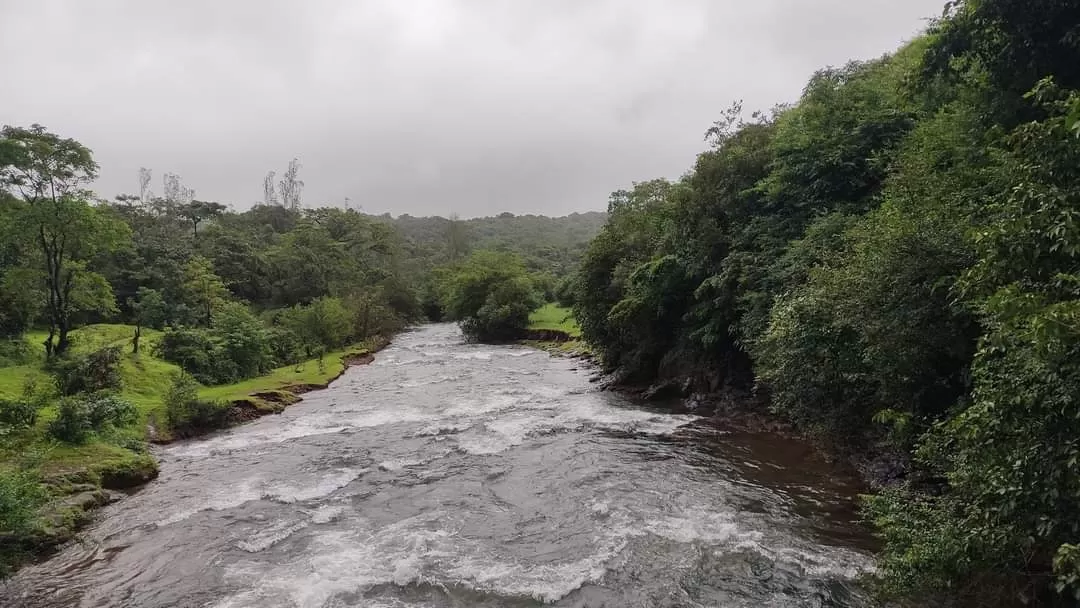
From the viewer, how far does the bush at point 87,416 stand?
17.6 meters

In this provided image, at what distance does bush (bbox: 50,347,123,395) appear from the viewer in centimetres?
2236

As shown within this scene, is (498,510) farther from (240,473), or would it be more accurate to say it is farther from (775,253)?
(775,253)

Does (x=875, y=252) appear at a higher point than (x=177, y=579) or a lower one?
higher

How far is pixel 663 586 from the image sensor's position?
10250 millimetres

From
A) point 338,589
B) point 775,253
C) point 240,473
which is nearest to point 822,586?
point 338,589

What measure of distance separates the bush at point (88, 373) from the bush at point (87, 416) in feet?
6.22

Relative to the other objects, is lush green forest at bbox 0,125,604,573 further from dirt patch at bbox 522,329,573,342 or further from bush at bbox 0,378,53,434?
dirt patch at bbox 522,329,573,342

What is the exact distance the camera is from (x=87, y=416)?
60.8 ft

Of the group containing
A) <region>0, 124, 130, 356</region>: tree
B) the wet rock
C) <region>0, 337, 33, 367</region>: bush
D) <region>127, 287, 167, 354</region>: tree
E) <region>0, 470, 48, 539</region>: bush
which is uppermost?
<region>0, 124, 130, 356</region>: tree

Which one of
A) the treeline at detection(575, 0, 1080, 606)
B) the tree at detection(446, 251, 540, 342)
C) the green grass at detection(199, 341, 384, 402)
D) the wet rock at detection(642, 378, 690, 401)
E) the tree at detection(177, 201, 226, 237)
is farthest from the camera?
the tree at detection(177, 201, 226, 237)

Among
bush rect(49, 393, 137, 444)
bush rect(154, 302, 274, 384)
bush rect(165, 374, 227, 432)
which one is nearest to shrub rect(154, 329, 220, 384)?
bush rect(154, 302, 274, 384)

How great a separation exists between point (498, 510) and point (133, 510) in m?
9.12

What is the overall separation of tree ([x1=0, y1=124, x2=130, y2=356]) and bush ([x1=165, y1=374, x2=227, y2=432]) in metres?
7.85

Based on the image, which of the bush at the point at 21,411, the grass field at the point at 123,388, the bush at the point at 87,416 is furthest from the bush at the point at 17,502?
the bush at the point at 87,416
